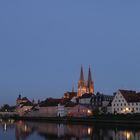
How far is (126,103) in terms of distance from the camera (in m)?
94.0

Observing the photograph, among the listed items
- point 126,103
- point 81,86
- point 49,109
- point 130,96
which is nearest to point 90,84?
point 81,86

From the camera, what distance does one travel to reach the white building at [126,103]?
9194 cm

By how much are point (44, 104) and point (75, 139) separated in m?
84.0

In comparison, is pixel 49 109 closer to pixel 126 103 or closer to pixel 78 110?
pixel 78 110

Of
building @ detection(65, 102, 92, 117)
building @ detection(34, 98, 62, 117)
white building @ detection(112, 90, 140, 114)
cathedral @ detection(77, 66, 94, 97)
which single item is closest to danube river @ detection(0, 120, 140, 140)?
white building @ detection(112, 90, 140, 114)

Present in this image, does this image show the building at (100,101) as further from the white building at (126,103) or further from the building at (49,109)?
the building at (49,109)

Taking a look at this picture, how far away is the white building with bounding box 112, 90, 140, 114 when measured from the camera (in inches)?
3620

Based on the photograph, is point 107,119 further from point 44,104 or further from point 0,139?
point 44,104

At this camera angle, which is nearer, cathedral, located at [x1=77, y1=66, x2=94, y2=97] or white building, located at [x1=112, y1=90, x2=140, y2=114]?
white building, located at [x1=112, y1=90, x2=140, y2=114]

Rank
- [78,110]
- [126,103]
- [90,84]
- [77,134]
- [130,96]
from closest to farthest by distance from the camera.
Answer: [77,134], [126,103], [130,96], [78,110], [90,84]

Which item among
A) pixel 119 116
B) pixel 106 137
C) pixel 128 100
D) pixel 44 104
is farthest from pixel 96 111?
pixel 106 137

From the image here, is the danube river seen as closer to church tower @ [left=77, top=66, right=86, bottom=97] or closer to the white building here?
the white building

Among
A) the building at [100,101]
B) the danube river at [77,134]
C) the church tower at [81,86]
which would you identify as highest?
the church tower at [81,86]

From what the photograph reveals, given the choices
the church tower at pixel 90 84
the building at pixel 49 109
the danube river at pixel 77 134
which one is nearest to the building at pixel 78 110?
the building at pixel 49 109
